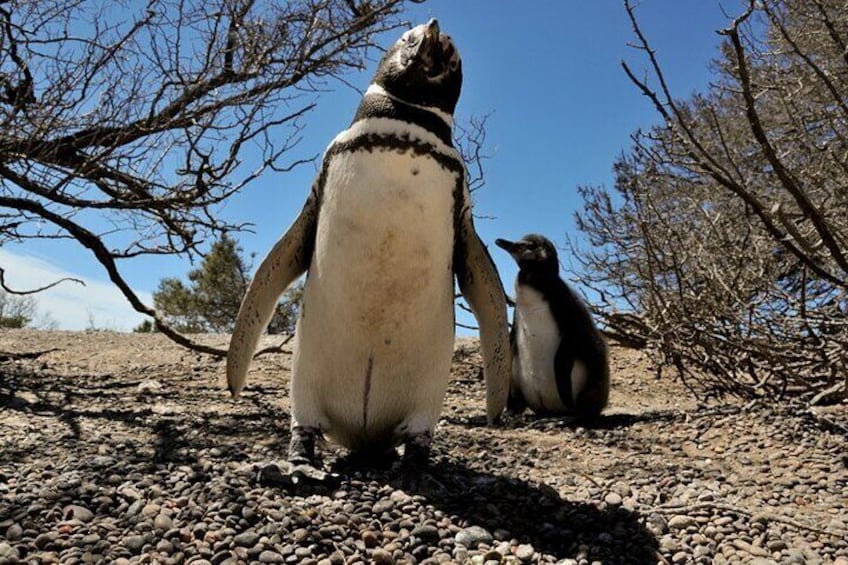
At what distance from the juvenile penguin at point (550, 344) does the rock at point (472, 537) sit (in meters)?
2.76

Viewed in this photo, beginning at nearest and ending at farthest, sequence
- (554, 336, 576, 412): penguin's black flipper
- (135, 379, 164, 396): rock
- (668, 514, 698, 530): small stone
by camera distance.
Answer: (668, 514, 698, 530): small stone < (554, 336, 576, 412): penguin's black flipper < (135, 379, 164, 396): rock

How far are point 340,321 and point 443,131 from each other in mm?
863

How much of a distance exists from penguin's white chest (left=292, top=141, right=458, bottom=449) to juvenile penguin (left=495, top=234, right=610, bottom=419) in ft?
7.24

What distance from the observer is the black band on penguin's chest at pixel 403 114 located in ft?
9.26

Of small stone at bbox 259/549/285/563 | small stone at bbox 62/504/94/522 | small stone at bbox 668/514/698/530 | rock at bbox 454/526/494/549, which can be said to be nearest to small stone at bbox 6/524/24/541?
small stone at bbox 62/504/94/522

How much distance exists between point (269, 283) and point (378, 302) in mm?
608

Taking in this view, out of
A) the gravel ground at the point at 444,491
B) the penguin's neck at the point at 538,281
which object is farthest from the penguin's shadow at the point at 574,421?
the penguin's neck at the point at 538,281

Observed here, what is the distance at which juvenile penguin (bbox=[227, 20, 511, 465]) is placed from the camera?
2721 mm

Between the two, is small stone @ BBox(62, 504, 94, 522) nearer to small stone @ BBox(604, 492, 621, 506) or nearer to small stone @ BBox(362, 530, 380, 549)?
small stone @ BBox(362, 530, 380, 549)

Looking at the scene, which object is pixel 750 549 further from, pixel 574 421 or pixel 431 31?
pixel 574 421

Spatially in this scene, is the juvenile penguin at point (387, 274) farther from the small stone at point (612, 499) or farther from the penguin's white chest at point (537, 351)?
→ the penguin's white chest at point (537, 351)

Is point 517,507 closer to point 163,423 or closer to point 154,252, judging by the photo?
point 163,423

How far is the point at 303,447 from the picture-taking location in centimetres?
287

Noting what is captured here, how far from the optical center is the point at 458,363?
743 cm
